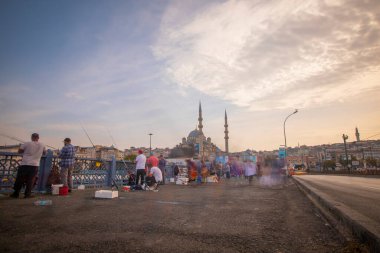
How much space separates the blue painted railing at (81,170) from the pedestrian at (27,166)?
0.44 metres

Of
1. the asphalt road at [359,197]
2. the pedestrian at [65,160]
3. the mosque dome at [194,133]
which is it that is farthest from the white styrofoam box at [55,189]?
the mosque dome at [194,133]

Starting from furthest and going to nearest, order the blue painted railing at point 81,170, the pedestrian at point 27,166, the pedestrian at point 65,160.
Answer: the pedestrian at point 65,160 → the blue painted railing at point 81,170 → the pedestrian at point 27,166

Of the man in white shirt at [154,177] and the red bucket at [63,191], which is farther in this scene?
the man in white shirt at [154,177]

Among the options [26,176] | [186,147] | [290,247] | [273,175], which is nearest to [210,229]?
[290,247]

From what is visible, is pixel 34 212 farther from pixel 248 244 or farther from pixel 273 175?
pixel 273 175

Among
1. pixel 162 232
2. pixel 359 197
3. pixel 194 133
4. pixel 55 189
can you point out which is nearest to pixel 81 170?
pixel 55 189

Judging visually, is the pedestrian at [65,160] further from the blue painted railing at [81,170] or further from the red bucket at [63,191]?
the blue painted railing at [81,170]

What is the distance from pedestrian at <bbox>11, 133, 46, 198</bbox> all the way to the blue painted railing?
442 millimetres

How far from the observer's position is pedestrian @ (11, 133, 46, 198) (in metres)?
6.85

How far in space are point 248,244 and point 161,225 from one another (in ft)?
4.53

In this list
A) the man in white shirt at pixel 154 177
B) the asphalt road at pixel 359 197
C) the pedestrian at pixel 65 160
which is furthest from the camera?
the man in white shirt at pixel 154 177

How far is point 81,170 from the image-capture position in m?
11.0

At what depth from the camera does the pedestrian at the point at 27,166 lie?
685 cm

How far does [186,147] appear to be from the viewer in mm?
117438
